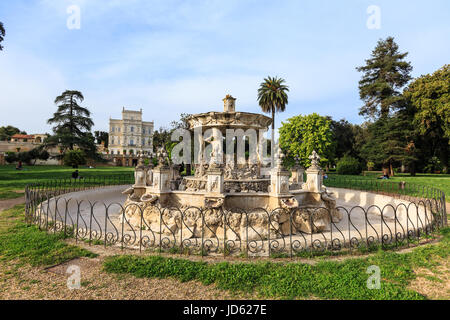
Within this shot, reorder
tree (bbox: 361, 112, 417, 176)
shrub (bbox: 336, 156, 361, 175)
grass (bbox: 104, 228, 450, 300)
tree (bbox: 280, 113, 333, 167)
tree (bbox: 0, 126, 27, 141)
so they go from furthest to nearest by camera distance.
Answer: tree (bbox: 0, 126, 27, 141), tree (bbox: 280, 113, 333, 167), shrub (bbox: 336, 156, 361, 175), tree (bbox: 361, 112, 417, 176), grass (bbox: 104, 228, 450, 300)

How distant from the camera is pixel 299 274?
415cm

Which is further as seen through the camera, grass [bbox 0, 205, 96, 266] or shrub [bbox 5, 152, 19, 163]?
shrub [bbox 5, 152, 19, 163]

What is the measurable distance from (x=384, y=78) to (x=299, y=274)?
38.2m

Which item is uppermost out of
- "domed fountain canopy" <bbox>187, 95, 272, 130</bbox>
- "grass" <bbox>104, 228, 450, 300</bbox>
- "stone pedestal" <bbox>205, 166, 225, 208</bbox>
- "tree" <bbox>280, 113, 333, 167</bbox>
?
"tree" <bbox>280, 113, 333, 167</bbox>

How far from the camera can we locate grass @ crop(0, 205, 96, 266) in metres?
4.77

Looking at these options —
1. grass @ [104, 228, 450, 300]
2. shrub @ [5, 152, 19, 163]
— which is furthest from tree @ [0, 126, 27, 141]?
grass @ [104, 228, 450, 300]

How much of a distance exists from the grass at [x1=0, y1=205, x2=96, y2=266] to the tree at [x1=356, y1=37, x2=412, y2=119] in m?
35.9

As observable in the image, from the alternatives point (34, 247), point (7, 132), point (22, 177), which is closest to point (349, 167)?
point (34, 247)

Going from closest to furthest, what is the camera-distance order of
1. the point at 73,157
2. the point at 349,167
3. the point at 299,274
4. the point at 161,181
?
the point at 299,274
the point at 161,181
the point at 349,167
the point at 73,157

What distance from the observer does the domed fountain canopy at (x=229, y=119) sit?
895cm

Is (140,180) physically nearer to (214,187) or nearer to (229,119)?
(214,187)

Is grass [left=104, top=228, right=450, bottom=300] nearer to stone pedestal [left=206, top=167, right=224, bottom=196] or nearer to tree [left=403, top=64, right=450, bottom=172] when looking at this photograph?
stone pedestal [left=206, top=167, right=224, bottom=196]

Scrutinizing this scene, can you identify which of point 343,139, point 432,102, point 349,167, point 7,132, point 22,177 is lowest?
point 22,177
